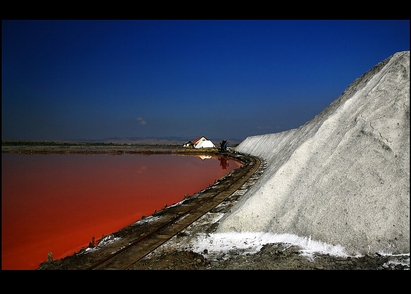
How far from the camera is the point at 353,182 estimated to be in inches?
300

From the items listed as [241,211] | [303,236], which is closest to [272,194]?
[241,211]

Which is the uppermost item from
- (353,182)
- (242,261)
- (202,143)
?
(202,143)

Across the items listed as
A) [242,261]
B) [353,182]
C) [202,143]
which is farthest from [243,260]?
[202,143]

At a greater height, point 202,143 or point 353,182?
point 202,143

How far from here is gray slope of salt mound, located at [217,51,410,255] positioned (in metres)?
6.64

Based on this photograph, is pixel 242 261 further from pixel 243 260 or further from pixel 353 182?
pixel 353 182

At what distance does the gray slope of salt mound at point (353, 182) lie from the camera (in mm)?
6641

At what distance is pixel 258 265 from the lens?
6.33m

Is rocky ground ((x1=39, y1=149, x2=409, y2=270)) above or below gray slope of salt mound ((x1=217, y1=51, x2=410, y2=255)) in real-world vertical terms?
below

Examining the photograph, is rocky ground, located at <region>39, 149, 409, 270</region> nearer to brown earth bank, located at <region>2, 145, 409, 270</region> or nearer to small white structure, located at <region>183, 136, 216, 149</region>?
brown earth bank, located at <region>2, 145, 409, 270</region>

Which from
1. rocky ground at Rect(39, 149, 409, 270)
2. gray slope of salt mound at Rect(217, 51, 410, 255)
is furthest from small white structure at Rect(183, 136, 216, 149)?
rocky ground at Rect(39, 149, 409, 270)

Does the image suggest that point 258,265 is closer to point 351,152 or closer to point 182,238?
point 182,238
